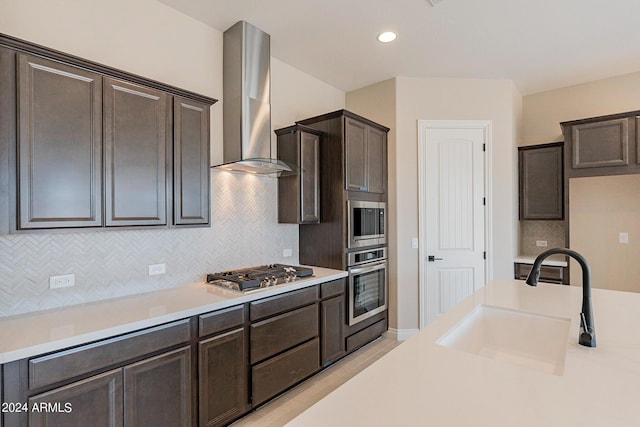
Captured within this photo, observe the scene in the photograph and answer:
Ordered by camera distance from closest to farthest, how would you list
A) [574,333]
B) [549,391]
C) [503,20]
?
[549,391], [574,333], [503,20]

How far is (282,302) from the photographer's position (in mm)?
2574

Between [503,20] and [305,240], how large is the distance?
2.71 meters

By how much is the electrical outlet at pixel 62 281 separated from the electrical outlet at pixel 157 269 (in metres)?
0.47

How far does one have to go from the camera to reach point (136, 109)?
2070mm

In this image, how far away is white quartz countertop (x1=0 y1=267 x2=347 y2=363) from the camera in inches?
58.4

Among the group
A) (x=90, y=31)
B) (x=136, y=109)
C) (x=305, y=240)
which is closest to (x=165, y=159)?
(x=136, y=109)

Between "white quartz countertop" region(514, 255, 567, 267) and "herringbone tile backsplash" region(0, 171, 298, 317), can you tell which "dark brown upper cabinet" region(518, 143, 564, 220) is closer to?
"white quartz countertop" region(514, 255, 567, 267)

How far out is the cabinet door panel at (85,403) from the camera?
1.47 metres

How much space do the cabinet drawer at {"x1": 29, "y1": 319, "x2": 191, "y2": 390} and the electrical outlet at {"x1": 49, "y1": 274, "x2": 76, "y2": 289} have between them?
0.68 metres

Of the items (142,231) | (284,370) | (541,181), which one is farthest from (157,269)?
(541,181)

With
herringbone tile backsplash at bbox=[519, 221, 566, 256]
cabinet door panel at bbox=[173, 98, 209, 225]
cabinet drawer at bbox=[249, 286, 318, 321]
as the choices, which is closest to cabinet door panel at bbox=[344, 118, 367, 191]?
cabinet drawer at bbox=[249, 286, 318, 321]

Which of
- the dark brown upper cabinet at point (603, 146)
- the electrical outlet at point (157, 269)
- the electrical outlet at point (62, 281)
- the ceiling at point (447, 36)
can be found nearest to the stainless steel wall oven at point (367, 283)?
the electrical outlet at point (157, 269)

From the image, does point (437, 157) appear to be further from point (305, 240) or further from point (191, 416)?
point (191, 416)

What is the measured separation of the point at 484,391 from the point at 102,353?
169cm
